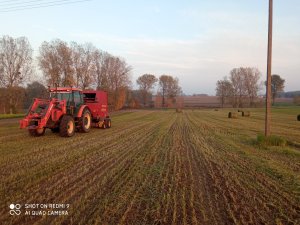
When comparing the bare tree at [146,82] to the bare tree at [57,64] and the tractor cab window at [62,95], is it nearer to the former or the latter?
the bare tree at [57,64]

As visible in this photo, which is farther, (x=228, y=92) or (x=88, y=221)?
(x=228, y=92)

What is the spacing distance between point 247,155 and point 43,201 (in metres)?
7.40

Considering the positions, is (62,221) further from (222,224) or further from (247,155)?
(247,155)

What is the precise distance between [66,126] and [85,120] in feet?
8.96

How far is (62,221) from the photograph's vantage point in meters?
4.55

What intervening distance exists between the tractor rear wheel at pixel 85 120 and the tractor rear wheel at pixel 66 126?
125cm

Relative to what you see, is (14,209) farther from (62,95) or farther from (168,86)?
(168,86)

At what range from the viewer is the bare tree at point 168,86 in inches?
4134

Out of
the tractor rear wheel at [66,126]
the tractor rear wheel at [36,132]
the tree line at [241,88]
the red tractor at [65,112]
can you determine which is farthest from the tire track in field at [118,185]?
the tree line at [241,88]

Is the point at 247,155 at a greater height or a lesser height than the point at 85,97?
lesser

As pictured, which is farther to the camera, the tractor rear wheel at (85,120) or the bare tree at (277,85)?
the bare tree at (277,85)

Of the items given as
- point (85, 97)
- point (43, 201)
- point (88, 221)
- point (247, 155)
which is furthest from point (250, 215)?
point (85, 97)

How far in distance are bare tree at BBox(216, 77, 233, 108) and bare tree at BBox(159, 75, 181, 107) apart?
585 inches

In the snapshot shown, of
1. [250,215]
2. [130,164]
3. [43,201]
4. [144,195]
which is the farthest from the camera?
[130,164]
